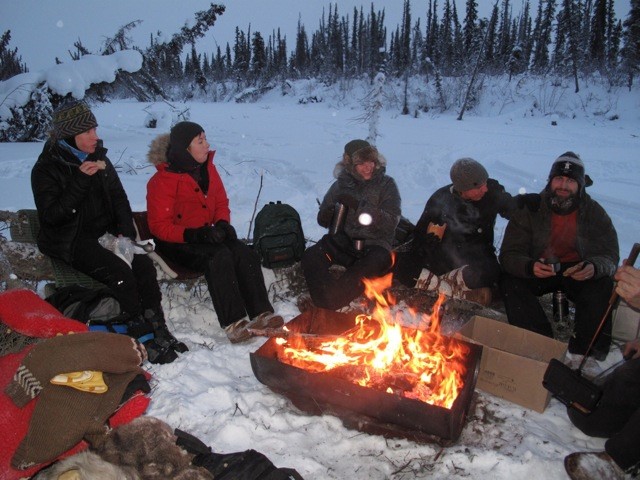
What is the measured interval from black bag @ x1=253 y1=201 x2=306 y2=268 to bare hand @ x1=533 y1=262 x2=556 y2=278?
2.10 meters

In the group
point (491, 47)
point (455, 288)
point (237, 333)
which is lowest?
point (237, 333)

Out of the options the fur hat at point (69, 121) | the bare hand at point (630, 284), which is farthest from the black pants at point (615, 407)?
the fur hat at point (69, 121)

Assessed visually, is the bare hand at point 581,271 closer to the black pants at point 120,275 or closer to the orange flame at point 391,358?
the orange flame at point 391,358

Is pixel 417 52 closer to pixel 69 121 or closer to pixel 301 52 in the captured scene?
pixel 301 52

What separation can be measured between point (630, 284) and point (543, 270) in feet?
3.22

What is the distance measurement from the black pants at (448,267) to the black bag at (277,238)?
1036mm

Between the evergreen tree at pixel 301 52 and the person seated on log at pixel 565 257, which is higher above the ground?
the evergreen tree at pixel 301 52

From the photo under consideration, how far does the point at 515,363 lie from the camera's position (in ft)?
9.86

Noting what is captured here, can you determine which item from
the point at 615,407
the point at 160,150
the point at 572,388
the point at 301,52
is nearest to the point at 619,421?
the point at 615,407

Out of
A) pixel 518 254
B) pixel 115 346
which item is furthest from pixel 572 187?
pixel 115 346

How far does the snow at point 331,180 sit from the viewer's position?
2.64 m

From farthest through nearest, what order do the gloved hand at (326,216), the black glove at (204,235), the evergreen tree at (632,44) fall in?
the evergreen tree at (632,44), the gloved hand at (326,216), the black glove at (204,235)

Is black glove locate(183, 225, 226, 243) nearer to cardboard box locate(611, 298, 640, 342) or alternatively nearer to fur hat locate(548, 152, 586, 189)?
fur hat locate(548, 152, 586, 189)

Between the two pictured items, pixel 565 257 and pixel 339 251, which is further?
pixel 339 251
